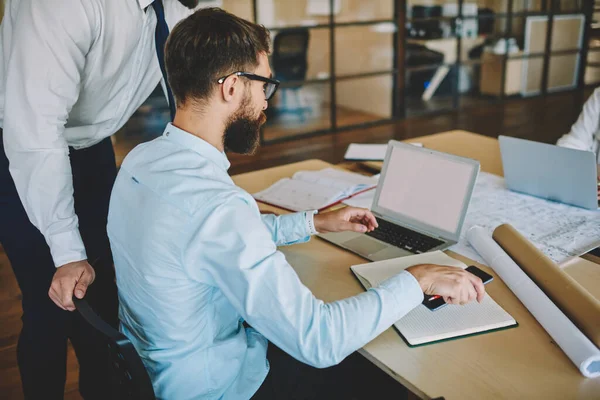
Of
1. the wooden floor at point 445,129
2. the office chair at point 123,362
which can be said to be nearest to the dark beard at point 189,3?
the office chair at point 123,362

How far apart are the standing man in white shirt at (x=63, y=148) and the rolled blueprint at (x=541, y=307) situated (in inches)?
35.4

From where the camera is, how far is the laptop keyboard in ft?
5.00

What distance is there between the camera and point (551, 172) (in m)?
1.75

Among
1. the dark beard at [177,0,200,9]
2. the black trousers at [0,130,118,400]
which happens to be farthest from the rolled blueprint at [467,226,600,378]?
the dark beard at [177,0,200,9]

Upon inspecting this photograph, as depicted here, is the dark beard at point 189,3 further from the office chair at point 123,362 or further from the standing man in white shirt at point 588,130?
the standing man in white shirt at point 588,130

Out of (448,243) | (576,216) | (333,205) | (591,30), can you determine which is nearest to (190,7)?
(333,205)

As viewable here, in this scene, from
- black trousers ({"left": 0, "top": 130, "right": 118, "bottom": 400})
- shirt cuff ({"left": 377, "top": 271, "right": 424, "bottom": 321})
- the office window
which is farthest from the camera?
the office window

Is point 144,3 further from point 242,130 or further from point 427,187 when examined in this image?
point 427,187

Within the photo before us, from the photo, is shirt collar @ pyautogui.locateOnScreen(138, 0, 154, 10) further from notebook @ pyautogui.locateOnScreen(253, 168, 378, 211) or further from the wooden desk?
the wooden desk

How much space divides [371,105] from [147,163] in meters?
5.44

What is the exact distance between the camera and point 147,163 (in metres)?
1.13

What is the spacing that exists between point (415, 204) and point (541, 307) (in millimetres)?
558

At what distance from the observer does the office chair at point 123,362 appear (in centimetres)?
98

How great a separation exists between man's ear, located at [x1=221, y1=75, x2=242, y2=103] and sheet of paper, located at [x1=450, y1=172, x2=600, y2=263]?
74cm
